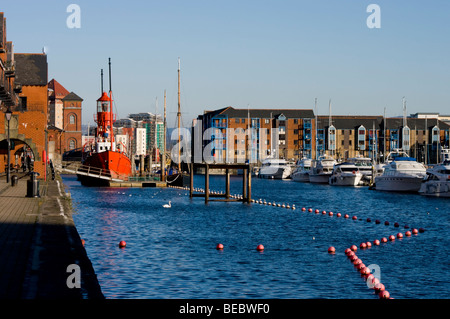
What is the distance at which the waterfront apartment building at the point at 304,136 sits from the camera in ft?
572

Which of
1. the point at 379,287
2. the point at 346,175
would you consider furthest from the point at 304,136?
the point at 379,287

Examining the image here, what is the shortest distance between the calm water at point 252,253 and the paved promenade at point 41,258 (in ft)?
6.24

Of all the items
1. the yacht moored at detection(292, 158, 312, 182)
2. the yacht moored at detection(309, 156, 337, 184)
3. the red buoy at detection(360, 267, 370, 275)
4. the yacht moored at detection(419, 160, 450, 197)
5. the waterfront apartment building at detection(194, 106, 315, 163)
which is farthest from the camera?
the waterfront apartment building at detection(194, 106, 315, 163)

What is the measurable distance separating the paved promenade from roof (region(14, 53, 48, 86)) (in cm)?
4030

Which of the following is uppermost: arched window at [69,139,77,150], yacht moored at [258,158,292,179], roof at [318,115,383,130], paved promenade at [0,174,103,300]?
roof at [318,115,383,130]

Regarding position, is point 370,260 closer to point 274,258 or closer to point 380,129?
point 274,258

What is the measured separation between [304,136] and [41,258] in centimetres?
15991

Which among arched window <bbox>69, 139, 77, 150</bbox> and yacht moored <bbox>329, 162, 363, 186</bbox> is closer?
yacht moored <bbox>329, 162, 363, 186</bbox>

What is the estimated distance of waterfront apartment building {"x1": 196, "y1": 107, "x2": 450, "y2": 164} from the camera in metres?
174

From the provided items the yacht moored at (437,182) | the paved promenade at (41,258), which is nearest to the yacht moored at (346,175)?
the yacht moored at (437,182)

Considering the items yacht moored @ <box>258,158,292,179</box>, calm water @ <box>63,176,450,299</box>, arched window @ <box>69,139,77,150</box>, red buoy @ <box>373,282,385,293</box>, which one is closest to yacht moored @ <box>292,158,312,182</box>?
yacht moored @ <box>258,158,292,179</box>

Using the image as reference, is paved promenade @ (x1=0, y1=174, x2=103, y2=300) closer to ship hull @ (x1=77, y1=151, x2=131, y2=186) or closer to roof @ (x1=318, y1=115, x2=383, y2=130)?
ship hull @ (x1=77, y1=151, x2=131, y2=186)

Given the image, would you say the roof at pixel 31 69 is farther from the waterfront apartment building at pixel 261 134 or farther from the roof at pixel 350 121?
the roof at pixel 350 121
